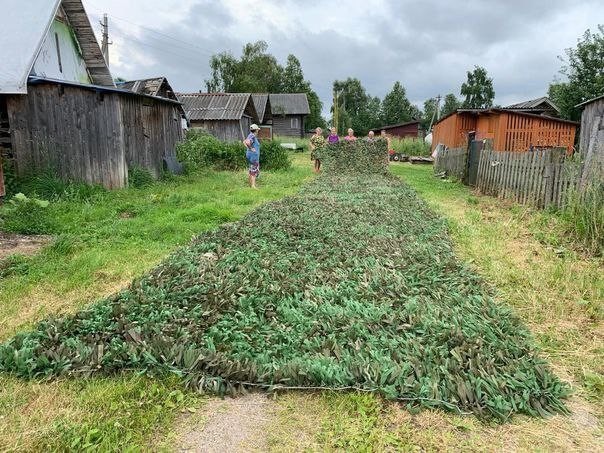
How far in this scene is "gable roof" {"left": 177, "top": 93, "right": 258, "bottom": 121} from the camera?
27789mm

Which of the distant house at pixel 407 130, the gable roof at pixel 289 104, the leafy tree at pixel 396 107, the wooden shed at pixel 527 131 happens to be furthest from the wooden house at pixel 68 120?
the leafy tree at pixel 396 107

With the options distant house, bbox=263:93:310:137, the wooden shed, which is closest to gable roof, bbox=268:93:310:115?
distant house, bbox=263:93:310:137

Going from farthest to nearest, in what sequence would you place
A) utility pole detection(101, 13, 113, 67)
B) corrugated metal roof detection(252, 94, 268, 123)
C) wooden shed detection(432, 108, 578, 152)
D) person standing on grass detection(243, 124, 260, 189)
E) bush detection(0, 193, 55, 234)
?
corrugated metal roof detection(252, 94, 268, 123) < utility pole detection(101, 13, 113, 67) < wooden shed detection(432, 108, 578, 152) < person standing on grass detection(243, 124, 260, 189) < bush detection(0, 193, 55, 234)

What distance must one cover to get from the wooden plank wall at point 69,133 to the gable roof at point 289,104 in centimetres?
3605

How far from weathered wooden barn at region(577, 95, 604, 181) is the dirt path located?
18.3 feet

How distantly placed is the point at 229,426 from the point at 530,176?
8184 mm

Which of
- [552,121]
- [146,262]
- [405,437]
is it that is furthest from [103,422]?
[552,121]

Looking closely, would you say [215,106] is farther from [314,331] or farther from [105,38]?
[314,331]

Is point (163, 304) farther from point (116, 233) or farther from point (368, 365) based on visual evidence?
point (116, 233)

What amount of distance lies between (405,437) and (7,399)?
212 centimetres

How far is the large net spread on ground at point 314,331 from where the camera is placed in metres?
2.62

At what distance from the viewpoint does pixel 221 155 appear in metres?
16.0

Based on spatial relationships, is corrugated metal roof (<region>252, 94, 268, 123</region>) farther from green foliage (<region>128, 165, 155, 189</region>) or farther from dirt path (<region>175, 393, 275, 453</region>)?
dirt path (<region>175, 393, 275, 453</region>)

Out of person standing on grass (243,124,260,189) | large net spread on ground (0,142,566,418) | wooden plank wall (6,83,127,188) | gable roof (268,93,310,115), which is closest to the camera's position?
large net spread on ground (0,142,566,418)
